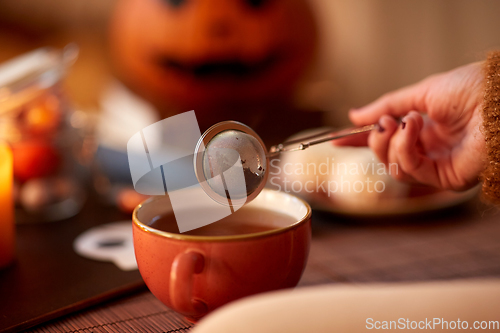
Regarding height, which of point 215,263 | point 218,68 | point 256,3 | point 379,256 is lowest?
point 379,256

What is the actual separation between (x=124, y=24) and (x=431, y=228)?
2.13ft

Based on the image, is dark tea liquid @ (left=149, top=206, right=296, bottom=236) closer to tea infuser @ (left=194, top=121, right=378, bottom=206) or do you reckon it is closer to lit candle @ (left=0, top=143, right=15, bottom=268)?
tea infuser @ (left=194, top=121, right=378, bottom=206)

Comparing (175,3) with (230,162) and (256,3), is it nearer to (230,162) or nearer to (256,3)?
(256,3)

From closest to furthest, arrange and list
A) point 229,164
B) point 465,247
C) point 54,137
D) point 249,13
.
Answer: point 229,164
point 465,247
point 54,137
point 249,13

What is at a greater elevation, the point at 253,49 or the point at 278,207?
the point at 253,49

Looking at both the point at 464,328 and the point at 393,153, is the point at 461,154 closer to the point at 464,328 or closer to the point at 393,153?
the point at 393,153

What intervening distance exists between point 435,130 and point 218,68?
0.50 meters

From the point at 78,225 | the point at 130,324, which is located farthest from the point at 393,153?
the point at 78,225

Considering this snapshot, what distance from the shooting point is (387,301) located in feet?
0.72

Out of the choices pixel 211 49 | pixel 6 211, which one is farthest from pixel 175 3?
pixel 6 211

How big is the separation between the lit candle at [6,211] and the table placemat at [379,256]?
133mm

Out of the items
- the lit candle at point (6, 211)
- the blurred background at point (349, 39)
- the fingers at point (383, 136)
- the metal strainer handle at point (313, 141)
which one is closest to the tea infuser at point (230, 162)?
the metal strainer handle at point (313, 141)

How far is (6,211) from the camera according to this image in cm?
44

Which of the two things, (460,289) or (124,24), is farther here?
(124,24)
